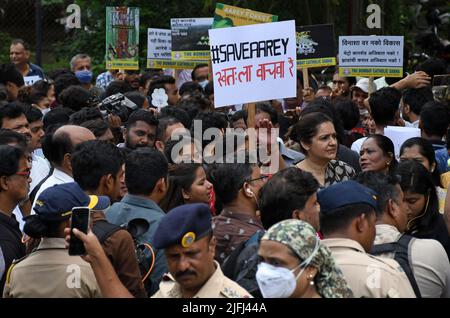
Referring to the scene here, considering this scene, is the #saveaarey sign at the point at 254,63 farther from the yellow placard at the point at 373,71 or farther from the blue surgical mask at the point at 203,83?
the blue surgical mask at the point at 203,83

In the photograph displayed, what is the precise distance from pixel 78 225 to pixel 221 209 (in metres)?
2.37

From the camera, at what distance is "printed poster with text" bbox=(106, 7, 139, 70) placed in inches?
540

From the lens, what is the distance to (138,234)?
5.67m

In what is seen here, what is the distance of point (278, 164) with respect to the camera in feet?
25.2

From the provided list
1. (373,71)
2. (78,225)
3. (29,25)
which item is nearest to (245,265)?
(78,225)

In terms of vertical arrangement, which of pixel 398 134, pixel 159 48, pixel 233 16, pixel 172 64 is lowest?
pixel 398 134

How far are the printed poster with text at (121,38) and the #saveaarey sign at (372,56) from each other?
11.0ft

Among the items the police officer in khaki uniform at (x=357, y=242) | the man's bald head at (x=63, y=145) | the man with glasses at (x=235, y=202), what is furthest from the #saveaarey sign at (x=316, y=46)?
the police officer in khaki uniform at (x=357, y=242)

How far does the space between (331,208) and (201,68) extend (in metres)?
9.42

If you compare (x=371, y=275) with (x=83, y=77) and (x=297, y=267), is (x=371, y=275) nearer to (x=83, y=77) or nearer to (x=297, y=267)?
(x=297, y=267)

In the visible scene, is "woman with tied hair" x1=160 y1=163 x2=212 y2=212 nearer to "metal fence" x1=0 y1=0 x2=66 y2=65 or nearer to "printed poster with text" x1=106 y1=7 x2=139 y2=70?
"printed poster with text" x1=106 y1=7 x2=139 y2=70

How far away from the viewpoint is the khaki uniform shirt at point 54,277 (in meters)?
4.74

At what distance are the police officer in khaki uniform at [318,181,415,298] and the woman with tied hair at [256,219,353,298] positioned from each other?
1.09 ft
